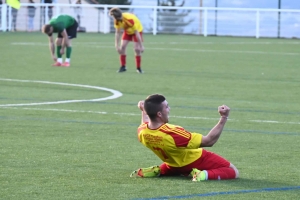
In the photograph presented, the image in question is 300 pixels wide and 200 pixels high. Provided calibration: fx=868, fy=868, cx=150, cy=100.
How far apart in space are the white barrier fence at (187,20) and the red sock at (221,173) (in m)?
36.6

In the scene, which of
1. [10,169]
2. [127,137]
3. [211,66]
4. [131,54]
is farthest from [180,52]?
[10,169]

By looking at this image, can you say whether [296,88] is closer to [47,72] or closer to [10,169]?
[47,72]

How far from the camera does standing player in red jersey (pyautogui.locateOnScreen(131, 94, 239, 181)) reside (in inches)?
290

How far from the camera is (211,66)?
2389 cm

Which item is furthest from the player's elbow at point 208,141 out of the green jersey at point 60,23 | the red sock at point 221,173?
the green jersey at point 60,23

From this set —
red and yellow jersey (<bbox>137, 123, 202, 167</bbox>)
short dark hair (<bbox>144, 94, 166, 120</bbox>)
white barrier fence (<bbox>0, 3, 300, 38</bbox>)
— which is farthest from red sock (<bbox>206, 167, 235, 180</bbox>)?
white barrier fence (<bbox>0, 3, 300, 38</bbox>)

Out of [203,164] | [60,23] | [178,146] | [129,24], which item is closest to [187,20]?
[60,23]

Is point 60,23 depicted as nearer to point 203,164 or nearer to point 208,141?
point 203,164

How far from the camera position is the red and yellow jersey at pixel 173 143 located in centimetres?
741

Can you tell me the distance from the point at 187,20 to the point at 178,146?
129ft

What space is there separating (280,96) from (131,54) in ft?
42.4

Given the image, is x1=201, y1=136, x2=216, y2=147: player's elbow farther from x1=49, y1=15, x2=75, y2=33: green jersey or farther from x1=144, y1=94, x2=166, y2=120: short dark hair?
x1=49, y1=15, x2=75, y2=33: green jersey

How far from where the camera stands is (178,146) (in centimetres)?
744

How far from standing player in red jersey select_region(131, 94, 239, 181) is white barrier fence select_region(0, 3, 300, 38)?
36494 mm
